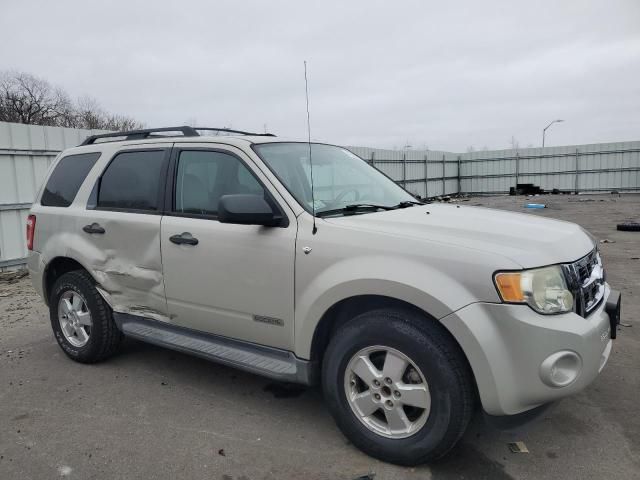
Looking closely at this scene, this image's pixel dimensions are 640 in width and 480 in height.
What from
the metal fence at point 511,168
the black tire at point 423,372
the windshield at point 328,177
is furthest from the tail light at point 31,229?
the metal fence at point 511,168

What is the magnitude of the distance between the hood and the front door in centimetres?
47

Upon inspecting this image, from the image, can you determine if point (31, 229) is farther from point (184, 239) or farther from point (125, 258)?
point (184, 239)

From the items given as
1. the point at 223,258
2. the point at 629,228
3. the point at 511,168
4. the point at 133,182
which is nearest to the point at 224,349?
the point at 223,258

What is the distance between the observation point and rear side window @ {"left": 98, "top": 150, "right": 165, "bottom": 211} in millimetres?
3795

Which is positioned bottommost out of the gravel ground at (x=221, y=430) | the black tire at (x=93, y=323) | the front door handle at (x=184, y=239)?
the gravel ground at (x=221, y=430)

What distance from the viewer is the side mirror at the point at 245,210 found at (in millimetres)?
2895

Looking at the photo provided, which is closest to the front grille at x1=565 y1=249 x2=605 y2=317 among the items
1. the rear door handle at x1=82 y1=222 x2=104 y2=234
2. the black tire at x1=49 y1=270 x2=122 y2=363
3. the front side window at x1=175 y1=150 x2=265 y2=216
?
the front side window at x1=175 y1=150 x2=265 y2=216

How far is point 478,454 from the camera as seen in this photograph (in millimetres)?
2836

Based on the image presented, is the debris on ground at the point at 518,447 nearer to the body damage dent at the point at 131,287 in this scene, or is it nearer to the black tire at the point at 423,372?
the black tire at the point at 423,372

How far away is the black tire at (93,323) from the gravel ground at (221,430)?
0.13 m

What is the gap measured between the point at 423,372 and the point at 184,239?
187 cm

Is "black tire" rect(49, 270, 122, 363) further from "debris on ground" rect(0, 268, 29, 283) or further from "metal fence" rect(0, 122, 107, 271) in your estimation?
"metal fence" rect(0, 122, 107, 271)

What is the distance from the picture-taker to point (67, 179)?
4504 mm

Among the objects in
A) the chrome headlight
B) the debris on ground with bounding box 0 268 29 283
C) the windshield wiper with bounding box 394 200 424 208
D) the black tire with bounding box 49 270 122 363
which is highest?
the windshield wiper with bounding box 394 200 424 208
